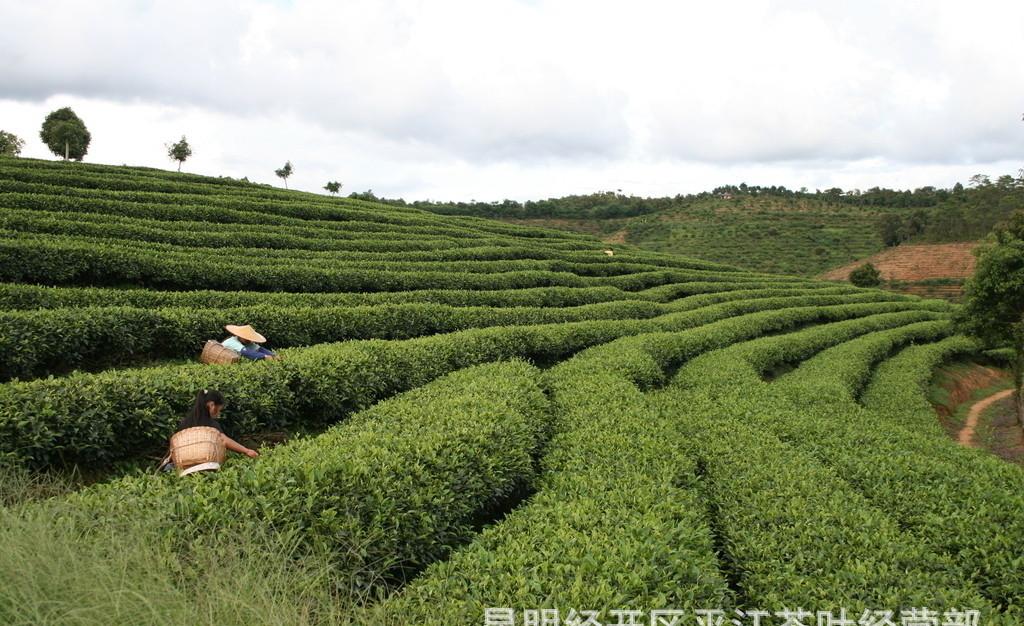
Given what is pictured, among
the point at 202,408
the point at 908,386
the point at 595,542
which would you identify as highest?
the point at 202,408

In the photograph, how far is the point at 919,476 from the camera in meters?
7.63

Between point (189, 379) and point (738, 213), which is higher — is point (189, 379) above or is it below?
below

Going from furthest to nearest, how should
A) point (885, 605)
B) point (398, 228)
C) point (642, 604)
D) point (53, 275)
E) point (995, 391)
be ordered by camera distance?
point (398, 228), point (995, 391), point (53, 275), point (885, 605), point (642, 604)

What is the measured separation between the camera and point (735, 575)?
555 centimetres

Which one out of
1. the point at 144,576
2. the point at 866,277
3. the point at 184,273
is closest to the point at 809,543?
the point at 144,576

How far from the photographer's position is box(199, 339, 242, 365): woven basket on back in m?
9.55

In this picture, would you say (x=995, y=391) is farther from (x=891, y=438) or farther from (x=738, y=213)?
(x=738, y=213)

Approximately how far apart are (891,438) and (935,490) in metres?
2.64

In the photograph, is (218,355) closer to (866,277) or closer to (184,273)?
(184,273)

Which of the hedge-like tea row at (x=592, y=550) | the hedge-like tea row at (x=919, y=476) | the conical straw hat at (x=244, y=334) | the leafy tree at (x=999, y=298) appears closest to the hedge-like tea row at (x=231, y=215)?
the conical straw hat at (x=244, y=334)

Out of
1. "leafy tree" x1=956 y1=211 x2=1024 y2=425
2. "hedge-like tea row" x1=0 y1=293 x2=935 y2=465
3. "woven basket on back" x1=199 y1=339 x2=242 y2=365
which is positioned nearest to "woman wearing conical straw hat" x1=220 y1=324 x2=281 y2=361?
"woven basket on back" x1=199 y1=339 x2=242 y2=365

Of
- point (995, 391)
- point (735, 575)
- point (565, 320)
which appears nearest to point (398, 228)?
point (565, 320)

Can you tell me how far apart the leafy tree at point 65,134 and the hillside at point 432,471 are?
31.6 metres

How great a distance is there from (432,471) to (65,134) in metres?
51.1
